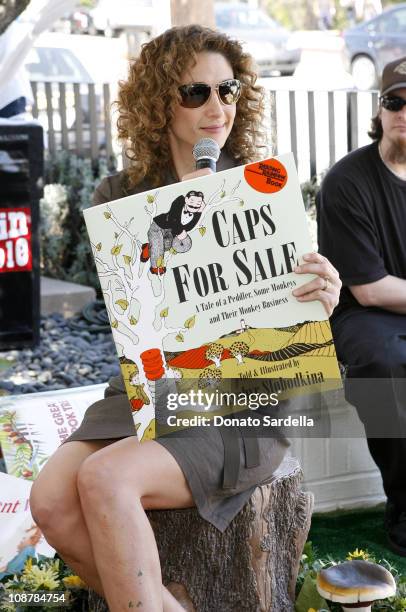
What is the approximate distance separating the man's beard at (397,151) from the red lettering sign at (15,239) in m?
1.90

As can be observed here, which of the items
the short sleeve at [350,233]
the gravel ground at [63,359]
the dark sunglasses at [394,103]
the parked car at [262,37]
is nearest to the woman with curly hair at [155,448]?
the short sleeve at [350,233]

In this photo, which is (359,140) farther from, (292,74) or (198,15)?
(292,74)

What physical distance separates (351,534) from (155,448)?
1.45m

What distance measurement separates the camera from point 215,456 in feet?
7.36

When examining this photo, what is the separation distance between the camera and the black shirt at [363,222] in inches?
136

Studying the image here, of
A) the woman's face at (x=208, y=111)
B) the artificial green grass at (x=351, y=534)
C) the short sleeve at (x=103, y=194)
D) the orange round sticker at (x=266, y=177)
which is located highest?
the woman's face at (x=208, y=111)

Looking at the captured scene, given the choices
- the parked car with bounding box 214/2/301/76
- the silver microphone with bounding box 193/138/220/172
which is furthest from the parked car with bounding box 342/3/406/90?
the silver microphone with bounding box 193/138/220/172

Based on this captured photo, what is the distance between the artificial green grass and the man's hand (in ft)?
2.46

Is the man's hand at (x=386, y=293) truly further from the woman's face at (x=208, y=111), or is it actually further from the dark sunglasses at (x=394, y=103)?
the woman's face at (x=208, y=111)

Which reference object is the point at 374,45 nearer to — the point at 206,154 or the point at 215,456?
the point at 206,154

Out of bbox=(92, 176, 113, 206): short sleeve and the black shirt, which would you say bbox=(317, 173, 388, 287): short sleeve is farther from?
bbox=(92, 176, 113, 206): short sleeve

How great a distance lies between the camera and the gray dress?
2.23 m

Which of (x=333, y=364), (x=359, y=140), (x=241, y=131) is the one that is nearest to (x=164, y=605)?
(x=333, y=364)

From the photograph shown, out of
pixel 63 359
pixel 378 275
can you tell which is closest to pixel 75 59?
pixel 63 359
